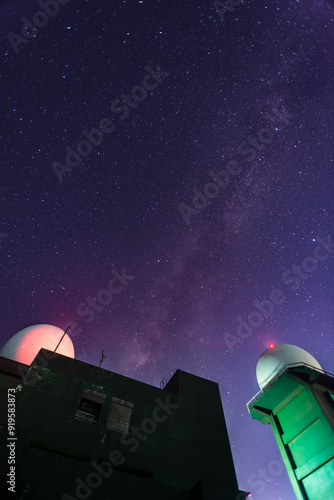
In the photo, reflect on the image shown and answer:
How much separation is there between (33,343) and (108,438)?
701 cm

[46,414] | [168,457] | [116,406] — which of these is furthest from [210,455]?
[46,414]

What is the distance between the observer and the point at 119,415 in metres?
12.3

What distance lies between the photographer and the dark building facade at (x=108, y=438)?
30.9 feet

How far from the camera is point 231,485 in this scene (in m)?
11.6

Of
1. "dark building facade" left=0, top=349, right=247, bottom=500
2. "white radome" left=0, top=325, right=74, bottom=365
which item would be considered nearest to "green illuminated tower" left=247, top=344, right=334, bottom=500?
"dark building facade" left=0, top=349, right=247, bottom=500

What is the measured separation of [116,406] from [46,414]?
299 centimetres

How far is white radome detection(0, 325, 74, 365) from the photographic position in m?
15.0

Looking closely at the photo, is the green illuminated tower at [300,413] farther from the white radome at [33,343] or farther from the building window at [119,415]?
the white radome at [33,343]

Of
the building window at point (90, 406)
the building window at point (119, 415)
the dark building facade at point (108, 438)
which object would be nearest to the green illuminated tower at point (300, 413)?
the dark building facade at point (108, 438)

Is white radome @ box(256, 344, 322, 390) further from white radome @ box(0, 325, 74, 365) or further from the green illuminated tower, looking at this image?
white radome @ box(0, 325, 74, 365)

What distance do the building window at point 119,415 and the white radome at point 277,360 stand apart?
12.8m

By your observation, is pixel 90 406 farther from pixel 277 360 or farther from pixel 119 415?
pixel 277 360

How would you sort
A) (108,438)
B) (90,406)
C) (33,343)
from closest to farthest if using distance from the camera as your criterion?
1. (108,438)
2. (90,406)
3. (33,343)

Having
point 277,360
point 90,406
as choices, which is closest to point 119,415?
point 90,406
